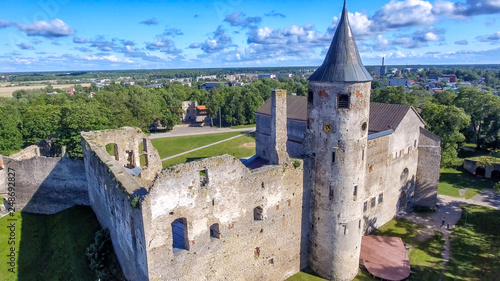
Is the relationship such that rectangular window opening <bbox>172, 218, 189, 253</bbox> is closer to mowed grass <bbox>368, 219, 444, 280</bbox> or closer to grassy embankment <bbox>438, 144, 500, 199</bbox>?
mowed grass <bbox>368, 219, 444, 280</bbox>

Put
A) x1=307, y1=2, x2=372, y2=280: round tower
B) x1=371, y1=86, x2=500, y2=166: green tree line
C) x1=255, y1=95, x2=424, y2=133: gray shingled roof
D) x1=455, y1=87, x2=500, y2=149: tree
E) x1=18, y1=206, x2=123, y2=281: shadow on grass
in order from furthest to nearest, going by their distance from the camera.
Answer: x1=455, y1=87, x2=500, y2=149: tree, x1=371, y1=86, x2=500, y2=166: green tree line, x1=255, y1=95, x2=424, y2=133: gray shingled roof, x1=18, y1=206, x2=123, y2=281: shadow on grass, x1=307, y1=2, x2=372, y2=280: round tower

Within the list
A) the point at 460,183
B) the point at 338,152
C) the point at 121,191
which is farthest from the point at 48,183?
the point at 460,183

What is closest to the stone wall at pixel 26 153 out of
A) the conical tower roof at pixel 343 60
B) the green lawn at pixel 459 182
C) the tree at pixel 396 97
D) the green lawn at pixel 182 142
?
the green lawn at pixel 182 142

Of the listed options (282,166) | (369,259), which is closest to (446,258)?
(369,259)

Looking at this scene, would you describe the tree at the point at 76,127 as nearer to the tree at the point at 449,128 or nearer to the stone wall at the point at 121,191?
the stone wall at the point at 121,191

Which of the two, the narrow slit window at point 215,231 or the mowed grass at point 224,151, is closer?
the narrow slit window at point 215,231

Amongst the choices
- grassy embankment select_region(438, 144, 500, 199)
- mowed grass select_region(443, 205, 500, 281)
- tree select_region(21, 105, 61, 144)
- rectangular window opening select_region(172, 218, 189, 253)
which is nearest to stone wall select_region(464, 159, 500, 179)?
grassy embankment select_region(438, 144, 500, 199)
